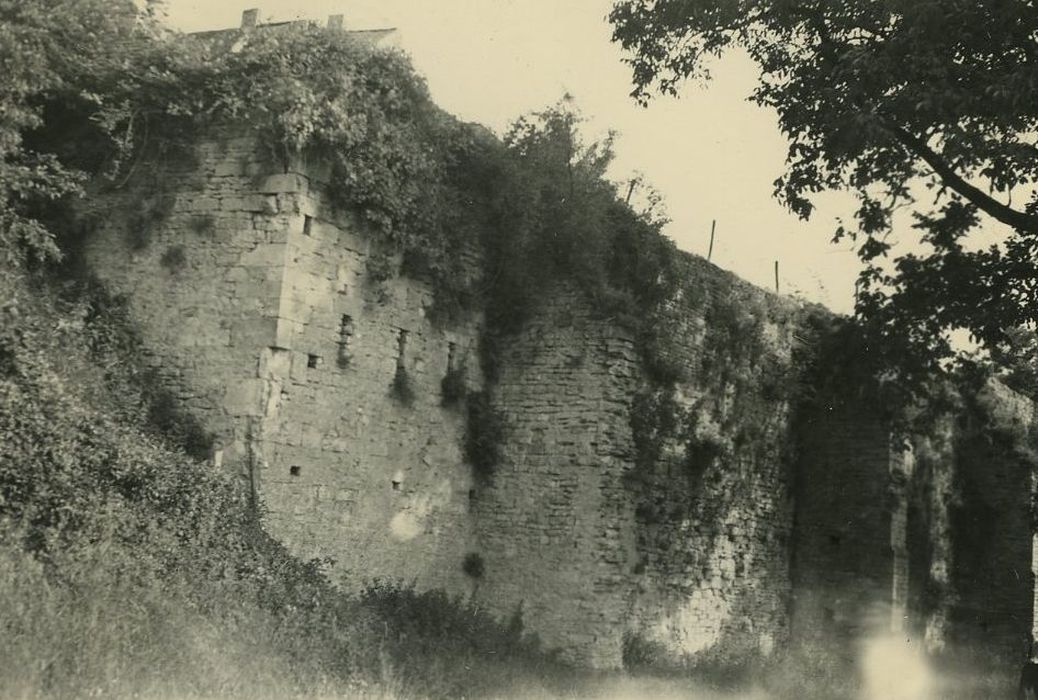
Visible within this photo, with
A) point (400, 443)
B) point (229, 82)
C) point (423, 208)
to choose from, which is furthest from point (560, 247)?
point (229, 82)

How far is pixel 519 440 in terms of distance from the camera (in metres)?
14.8

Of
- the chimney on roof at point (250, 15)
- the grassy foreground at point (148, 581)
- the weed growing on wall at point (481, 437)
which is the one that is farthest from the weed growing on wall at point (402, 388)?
the chimney on roof at point (250, 15)

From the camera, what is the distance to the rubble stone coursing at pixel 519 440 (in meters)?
12.0

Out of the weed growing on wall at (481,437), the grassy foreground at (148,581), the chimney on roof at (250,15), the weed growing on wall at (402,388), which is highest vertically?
the chimney on roof at (250,15)

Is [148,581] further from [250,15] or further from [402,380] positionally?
[250,15]

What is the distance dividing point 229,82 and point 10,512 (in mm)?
5783

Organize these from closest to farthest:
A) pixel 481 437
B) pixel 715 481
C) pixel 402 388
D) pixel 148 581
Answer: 1. pixel 148 581
2. pixel 402 388
3. pixel 481 437
4. pixel 715 481

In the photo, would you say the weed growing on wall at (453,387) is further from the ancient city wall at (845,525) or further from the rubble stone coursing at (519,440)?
the ancient city wall at (845,525)

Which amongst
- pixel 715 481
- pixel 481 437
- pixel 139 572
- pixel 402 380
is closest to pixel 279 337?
pixel 402 380

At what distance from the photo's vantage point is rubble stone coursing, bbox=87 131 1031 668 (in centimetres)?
1205

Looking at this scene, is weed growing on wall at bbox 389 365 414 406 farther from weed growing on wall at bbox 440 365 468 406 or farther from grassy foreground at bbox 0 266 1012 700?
grassy foreground at bbox 0 266 1012 700

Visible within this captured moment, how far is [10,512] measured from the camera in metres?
9.03

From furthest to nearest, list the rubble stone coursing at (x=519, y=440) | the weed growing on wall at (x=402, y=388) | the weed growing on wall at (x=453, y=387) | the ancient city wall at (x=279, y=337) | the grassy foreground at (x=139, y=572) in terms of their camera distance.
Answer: the weed growing on wall at (x=453, y=387) < the weed growing on wall at (x=402, y=388) < the rubble stone coursing at (x=519, y=440) < the ancient city wall at (x=279, y=337) < the grassy foreground at (x=139, y=572)

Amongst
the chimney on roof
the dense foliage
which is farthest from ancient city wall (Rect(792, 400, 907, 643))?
the chimney on roof
